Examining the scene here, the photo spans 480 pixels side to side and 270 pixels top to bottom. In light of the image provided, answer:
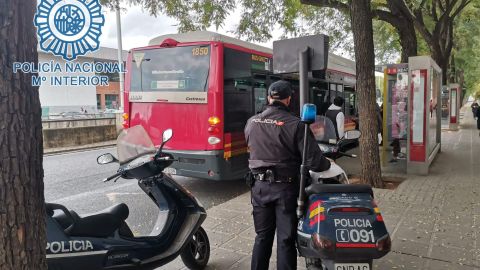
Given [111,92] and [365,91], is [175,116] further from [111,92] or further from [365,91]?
[111,92]

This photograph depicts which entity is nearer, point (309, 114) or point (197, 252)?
point (309, 114)

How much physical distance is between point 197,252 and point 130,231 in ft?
2.79

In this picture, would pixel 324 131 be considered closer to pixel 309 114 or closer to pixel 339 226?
pixel 309 114

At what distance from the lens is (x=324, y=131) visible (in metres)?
4.37

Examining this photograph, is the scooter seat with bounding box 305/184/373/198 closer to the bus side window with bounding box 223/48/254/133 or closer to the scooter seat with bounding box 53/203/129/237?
the scooter seat with bounding box 53/203/129/237

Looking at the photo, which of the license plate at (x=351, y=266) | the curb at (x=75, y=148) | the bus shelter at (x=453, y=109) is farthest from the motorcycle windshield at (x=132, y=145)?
the bus shelter at (x=453, y=109)

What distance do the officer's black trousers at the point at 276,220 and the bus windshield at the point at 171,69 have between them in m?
4.12

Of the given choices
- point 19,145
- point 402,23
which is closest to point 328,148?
point 19,145

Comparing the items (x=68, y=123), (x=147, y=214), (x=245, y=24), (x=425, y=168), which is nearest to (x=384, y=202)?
(x=425, y=168)

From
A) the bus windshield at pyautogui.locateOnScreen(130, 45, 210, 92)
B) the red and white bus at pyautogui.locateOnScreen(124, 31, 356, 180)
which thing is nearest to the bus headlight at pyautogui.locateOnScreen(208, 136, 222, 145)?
the red and white bus at pyautogui.locateOnScreen(124, 31, 356, 180)

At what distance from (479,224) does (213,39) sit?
4873mm

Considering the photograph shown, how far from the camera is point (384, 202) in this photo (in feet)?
21.4

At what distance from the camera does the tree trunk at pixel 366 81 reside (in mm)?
7348

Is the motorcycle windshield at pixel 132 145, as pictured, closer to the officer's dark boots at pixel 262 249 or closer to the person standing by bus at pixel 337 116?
the officer's dark boots at pixel 262 249
